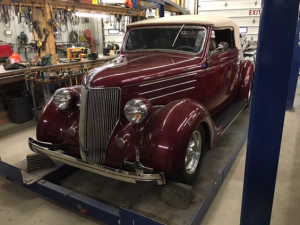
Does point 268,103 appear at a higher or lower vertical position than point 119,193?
higher

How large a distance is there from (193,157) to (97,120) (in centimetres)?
98

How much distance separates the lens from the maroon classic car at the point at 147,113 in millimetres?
1984

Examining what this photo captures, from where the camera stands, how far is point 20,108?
4691mm

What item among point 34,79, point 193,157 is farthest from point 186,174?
point 34,79

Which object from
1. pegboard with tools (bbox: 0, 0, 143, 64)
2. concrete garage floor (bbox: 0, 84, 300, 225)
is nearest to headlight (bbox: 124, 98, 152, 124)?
concrete garage floor (bbox: 0, 84, 300, 225)

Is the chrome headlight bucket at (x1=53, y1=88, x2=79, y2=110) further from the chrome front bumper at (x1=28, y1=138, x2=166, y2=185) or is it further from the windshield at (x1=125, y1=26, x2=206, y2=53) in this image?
the windshield at (x1=125, y1=26, x2=206, y2=53)

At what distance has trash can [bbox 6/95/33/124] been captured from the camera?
15.2ft

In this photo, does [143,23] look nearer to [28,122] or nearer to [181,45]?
[181,45]

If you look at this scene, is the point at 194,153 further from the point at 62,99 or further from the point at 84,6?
the point at 84,6

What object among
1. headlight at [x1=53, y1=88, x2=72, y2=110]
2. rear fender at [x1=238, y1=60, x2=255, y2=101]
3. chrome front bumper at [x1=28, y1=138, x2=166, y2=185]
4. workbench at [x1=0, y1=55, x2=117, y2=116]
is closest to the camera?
chrome front bumper at [x1=28, y1=138, x2=166, y2=185]

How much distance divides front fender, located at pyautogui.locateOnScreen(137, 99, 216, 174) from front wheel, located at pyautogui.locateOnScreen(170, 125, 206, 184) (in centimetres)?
21

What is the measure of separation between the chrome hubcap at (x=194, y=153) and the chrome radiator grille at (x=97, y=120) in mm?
735

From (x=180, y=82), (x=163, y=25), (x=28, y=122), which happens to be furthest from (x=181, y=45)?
(x=28, y=122)

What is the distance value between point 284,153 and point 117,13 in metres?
5.15
